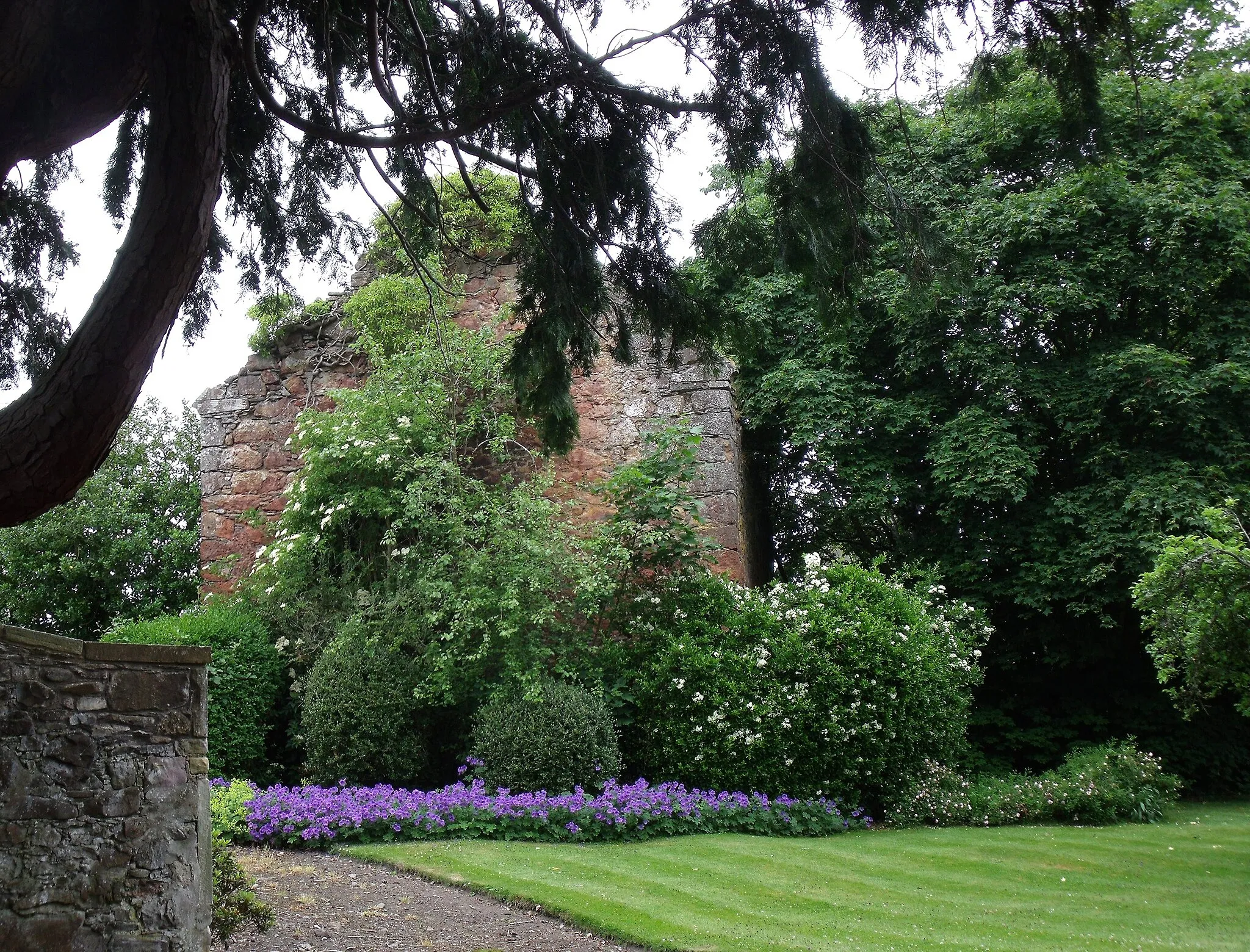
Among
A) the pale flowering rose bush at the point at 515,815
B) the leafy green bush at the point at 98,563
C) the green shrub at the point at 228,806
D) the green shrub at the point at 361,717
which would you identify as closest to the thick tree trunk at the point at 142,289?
the green shrub at the point at 228,806

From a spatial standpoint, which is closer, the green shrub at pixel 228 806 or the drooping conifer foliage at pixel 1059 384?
the green shrub at pixel 228 806

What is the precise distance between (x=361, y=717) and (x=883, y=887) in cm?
417

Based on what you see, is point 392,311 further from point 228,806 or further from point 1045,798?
point 1045,798

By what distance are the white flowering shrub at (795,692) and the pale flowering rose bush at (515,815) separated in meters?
0.36

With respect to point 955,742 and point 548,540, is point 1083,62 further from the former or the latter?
point 955,742

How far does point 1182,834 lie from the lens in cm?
726

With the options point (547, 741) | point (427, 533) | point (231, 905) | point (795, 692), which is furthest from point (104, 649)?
point (795, 692)

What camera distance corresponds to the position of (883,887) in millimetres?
5320

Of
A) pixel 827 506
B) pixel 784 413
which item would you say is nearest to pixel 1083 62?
pixel 784 413

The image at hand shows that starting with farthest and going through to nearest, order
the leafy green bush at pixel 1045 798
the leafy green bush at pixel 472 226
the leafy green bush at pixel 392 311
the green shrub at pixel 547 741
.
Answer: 1. the leafy green bush at pixel 392 311
2. the leafy green bush at pixel 472 226
3. the leafy green bush at pixel 1045 798
4. the green shrub at pixel 547 741

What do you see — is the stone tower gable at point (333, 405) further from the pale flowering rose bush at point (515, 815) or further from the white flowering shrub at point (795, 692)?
the pale flowering rose bush at point (515, 815)

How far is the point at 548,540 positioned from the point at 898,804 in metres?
3.64

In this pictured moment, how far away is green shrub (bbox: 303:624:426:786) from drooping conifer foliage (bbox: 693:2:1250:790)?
14.8 ft

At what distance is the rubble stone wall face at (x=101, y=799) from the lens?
3350 millimetres
